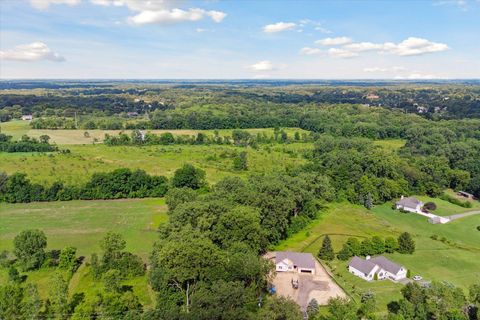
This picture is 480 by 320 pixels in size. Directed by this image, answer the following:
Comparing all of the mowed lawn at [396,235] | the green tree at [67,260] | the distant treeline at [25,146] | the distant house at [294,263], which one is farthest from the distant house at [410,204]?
the distant treeline at [25,146]

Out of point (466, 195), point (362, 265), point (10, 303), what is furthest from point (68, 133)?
point (466, 195)

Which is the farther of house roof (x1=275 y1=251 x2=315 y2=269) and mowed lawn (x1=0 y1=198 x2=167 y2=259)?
mowed lawn (x1=0 y1=198 x2=167 y2=259)

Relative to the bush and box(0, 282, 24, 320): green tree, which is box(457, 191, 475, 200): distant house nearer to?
the bush

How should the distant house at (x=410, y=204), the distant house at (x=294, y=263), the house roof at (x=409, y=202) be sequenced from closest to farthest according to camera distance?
1. the distant house at (x=294, y=263)
2. the distant house at (x=410, y=204)
3. the house roof at (x=409, y=202)

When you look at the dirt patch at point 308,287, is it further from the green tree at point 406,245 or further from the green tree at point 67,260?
the green tree at point 67,260

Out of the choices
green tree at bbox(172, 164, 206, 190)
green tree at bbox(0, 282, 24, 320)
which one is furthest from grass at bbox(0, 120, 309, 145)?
green tree at bbox(0, 282, 24, 320)

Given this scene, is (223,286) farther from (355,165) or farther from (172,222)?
(355,165)

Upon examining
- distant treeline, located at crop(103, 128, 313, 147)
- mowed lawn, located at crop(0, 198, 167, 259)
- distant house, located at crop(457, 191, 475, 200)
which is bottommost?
distant house, located at crop(457, 191, 475, 200)
